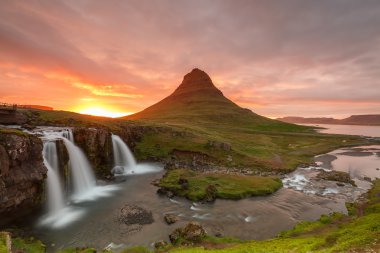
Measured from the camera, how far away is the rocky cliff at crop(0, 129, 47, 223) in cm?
3259

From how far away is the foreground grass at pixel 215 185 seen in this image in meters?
46.5

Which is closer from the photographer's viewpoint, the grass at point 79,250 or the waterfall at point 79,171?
the grass at point 79,250

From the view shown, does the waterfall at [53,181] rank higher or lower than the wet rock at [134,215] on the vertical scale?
higher

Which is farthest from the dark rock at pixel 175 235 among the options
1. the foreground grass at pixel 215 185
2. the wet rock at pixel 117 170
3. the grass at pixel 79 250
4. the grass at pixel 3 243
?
the wet rock at pixel 117 170

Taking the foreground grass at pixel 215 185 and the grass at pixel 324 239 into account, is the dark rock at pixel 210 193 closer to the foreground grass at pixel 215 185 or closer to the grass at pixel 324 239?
the foreground grass at pixel 215 185

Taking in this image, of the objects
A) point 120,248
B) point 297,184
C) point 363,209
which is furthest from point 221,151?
point 120,248

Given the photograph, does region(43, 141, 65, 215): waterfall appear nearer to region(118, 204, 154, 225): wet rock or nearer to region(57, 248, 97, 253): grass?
region(118, 204, 154, 225): wet rock

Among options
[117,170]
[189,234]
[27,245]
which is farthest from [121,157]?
[189,234]

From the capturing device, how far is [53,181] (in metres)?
41.4

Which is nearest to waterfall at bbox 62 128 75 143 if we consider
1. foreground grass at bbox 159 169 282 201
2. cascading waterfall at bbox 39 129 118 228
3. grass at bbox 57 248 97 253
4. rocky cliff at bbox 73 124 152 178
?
cascading waterfall at bbox 39 129 118 228

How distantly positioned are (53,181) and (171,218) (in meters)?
20.9

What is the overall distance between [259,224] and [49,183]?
32974 mm

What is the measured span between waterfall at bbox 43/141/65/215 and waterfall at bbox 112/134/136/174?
20.2 metres

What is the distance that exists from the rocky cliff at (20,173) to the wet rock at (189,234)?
842 inches
